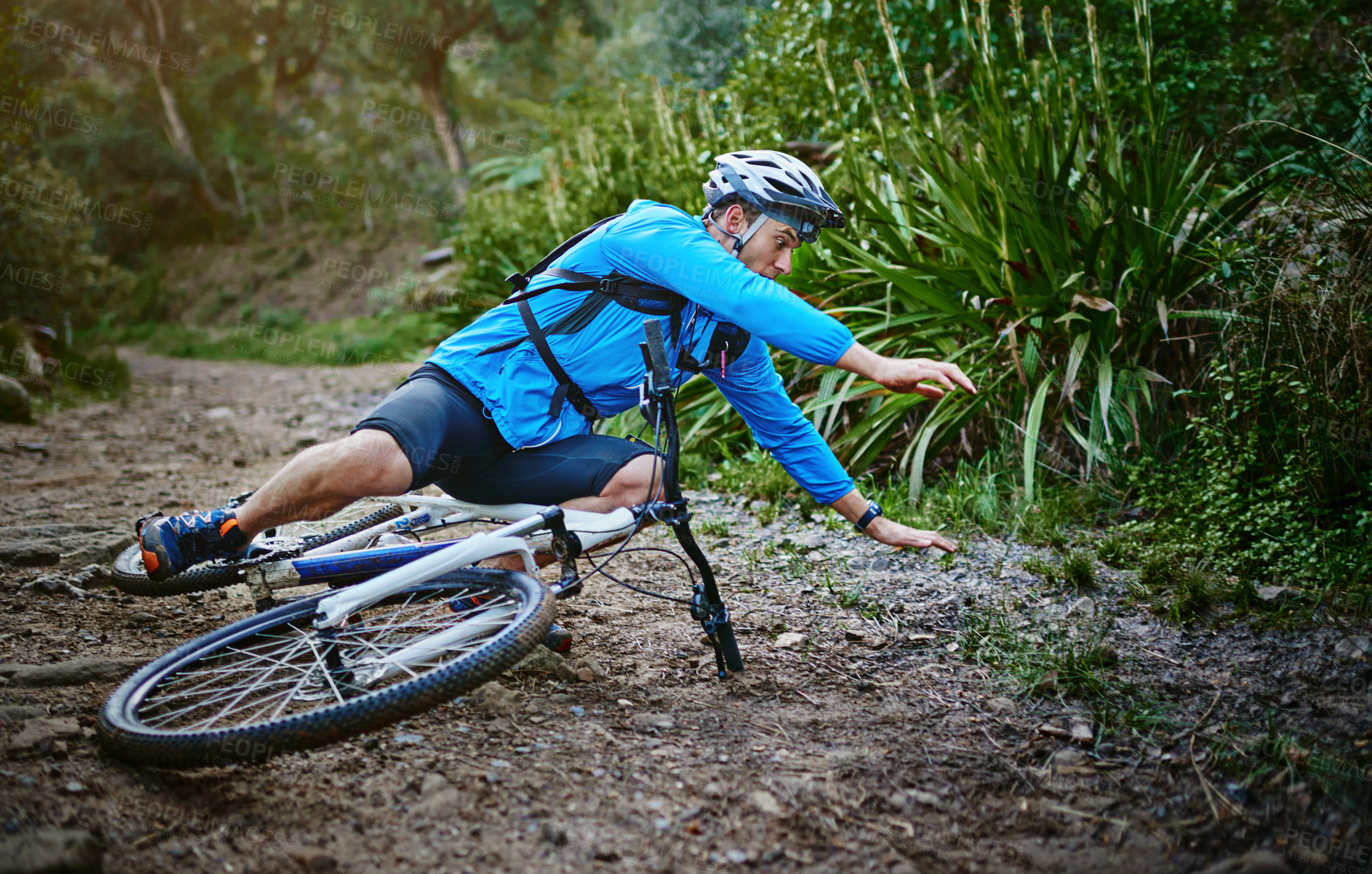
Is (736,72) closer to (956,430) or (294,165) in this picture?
(956,430)

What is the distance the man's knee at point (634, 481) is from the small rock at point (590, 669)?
0.56 m

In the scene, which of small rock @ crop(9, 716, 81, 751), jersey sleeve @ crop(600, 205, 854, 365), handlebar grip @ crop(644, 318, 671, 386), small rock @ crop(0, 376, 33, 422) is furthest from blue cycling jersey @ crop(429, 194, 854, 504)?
small rock @ crop(0, 376, 33, 422)

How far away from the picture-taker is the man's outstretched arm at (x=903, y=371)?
7.17ft

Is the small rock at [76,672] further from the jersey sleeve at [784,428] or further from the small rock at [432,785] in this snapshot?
the jersey sleeve at [784,428]

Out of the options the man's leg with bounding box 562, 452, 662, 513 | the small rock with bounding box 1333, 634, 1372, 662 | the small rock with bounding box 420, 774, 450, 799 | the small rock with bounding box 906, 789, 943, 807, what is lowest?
the small rock with bounding box 1333, 634, 1372, 662

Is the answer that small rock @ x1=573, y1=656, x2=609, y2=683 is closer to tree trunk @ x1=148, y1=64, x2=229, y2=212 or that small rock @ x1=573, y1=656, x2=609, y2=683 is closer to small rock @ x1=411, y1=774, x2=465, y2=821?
small rock @ x1=411, y1=774, x2=465, y2=821

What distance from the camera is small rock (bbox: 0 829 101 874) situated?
1595 millimetres

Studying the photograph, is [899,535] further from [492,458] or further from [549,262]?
[549,262]

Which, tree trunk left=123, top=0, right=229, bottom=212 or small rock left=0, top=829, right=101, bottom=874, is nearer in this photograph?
small rock left=0, top=829, right=101, bottom=874

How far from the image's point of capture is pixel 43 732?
2.16 metres

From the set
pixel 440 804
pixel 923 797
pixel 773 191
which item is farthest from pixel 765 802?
pixel 773 191

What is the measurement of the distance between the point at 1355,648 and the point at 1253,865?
116 centimetres

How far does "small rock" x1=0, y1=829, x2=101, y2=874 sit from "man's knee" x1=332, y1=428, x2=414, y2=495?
3.24 feet

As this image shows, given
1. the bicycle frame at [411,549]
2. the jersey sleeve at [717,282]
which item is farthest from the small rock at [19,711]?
the jersey sleeve at [717,282]
